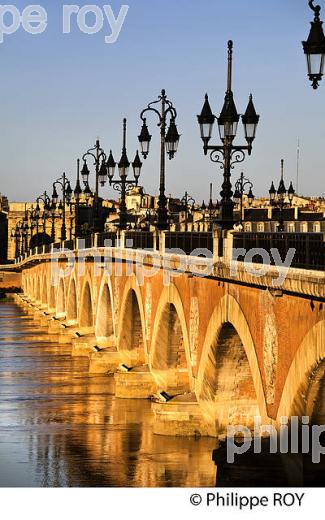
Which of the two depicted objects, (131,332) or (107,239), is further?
(107,239)

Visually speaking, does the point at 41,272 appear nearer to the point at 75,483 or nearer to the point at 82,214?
the point at 82,214

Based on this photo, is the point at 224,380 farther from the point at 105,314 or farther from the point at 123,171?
the point at 105,314

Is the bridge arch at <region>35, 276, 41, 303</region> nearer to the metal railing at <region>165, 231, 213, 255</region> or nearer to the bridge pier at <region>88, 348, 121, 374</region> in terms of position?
the bridge pier at <region>88, 348, 121, 374</region>

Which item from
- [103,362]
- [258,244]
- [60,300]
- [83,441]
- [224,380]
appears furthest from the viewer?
[60,300]

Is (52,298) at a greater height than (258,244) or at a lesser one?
lesser

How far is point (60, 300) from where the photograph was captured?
3263 inches

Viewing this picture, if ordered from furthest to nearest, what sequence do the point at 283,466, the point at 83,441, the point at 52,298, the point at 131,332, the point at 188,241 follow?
the point at 52,298 → the point at 131,332 → the point at 83,441 → the point at 188,241 → the point at 283,466

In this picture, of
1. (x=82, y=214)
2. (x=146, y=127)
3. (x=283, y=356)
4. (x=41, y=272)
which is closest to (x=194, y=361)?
(x=146, y=127)

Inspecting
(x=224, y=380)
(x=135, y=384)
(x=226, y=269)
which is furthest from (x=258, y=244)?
(x=135, y=384)

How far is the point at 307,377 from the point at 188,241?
41.1 feet

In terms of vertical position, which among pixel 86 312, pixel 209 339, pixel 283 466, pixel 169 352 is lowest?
pixel 86 312

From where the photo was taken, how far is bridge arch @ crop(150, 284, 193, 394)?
37906 mm

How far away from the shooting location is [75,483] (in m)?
29.4

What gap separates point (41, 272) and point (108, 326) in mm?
47035
